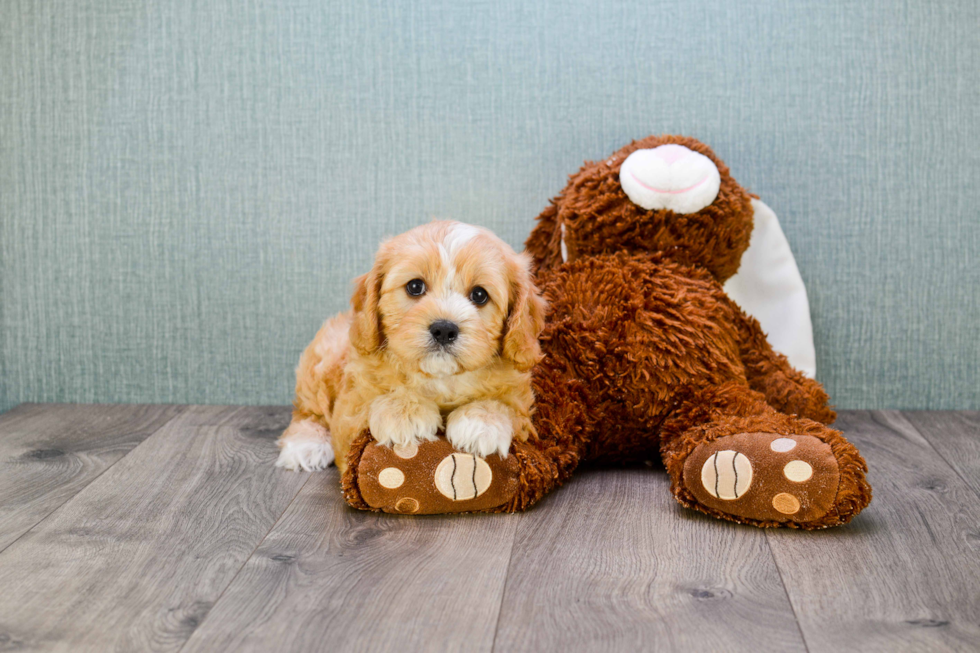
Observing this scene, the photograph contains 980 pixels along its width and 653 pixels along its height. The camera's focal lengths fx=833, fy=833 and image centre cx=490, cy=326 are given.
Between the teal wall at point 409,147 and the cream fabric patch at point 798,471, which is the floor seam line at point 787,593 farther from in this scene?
the teal wall at point 409,147

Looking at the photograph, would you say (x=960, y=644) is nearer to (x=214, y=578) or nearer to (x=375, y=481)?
(x=375, y=481)

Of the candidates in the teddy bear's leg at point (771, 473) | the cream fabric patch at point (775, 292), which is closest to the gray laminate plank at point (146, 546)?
the teddy bear's leg at point (771, 473)

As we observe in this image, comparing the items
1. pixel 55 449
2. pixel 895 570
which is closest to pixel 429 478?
pixel 895 570

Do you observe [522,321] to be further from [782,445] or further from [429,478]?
[782,445]

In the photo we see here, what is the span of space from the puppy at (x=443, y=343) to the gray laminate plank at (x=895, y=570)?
22.5 inches

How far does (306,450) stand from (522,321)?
26.6 inches

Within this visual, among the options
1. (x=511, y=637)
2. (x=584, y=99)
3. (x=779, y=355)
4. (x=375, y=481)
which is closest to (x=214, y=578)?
(x=375, y=481)

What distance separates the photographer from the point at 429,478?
1.61m

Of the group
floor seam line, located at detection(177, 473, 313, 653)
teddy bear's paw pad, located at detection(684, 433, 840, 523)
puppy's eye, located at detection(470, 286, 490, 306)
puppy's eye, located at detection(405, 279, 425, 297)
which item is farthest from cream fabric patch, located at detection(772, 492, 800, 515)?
floor seam line, located at detection(177, 473, 313, 653)

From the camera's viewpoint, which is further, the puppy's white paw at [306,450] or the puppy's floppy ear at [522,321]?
the puppy's white paw at [306,450]

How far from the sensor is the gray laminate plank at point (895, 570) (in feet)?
3.92

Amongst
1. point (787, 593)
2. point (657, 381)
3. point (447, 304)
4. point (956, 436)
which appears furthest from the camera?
point (956, 436)

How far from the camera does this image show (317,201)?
2.39 meters

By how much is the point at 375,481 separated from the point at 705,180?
0.99 m
